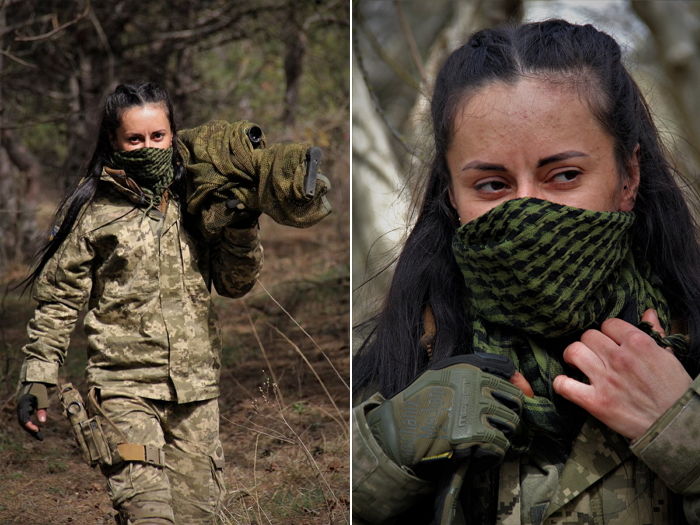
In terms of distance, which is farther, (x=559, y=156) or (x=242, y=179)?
(x=242, y=179)

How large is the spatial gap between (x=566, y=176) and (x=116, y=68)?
7.79m

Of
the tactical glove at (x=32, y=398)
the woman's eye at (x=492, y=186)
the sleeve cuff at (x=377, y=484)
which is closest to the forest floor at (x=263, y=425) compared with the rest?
the tactical glove at (x=32, y=398)

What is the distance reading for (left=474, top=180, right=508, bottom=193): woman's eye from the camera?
2.14m

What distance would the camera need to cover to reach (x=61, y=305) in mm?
3691

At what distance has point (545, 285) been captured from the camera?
2098 mm

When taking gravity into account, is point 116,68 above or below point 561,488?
above

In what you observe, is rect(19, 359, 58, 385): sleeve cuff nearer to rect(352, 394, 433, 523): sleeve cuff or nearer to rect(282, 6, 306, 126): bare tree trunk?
rect(352, 394, 433, 523): sleeve cuff

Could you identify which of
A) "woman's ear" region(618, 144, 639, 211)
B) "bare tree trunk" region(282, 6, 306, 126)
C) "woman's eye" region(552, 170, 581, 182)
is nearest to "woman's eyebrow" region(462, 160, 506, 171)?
"woman's eye" region(552, 170, 581, 182)

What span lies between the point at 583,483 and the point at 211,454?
2.05 metres

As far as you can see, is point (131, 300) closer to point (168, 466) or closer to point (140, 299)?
point (140, 299)

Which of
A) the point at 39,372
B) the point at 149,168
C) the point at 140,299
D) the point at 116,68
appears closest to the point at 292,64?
the point at 116,68

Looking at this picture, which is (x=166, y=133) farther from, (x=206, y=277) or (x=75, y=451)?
(x=75, y=451)

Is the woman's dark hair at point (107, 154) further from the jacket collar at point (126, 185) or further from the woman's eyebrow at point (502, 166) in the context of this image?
the woman's eyebrow at point (502, 166)

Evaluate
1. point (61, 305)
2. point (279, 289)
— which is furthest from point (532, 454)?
point (279, 289)
